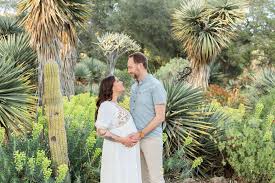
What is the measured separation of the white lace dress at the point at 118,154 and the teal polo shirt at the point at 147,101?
0.35ft

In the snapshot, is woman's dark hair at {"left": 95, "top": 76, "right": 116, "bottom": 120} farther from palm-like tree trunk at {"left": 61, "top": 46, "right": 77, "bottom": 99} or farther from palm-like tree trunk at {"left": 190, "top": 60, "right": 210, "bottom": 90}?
palm-like tree trunk at {"left": 190, "top": 60, "right": 210, "bottom": 90}

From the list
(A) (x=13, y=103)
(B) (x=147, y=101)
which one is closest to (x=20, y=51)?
(A) (x=13, y=103)

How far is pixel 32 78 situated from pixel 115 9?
75.6 feet

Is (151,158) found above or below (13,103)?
below

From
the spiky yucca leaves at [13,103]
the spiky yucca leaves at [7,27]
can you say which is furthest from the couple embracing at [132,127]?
the spiky yucca leaves at [7,27]

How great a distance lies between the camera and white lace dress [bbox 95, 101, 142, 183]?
15.3 ft

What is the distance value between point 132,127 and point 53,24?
27.1 ft

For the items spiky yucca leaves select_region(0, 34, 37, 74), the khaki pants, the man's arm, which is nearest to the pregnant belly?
the man's arm

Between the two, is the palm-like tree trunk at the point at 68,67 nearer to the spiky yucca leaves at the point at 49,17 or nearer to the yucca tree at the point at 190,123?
the spiky yucca leaves at the point at 49,17

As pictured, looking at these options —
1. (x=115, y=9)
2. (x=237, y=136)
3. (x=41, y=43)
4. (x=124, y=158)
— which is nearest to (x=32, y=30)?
(x=41, y=43)

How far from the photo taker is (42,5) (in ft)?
40.9

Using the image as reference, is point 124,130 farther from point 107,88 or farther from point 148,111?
point 107,88

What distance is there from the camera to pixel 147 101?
486 cm

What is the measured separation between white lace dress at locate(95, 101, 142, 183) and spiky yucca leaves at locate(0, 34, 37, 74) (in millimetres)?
7783
